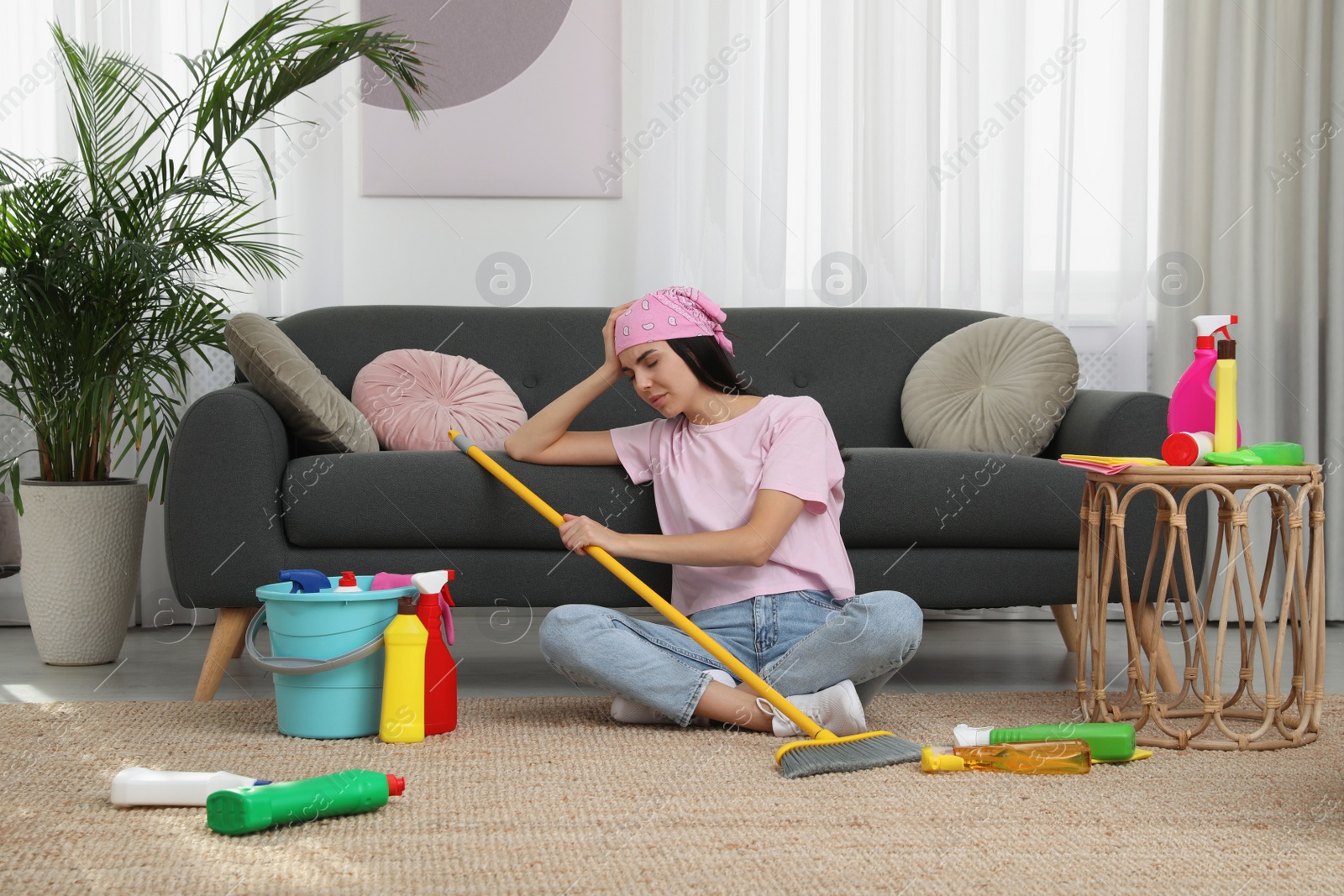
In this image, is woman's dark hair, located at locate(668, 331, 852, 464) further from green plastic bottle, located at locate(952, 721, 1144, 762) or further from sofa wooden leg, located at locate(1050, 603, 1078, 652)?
sofa wooden leg, located at locate(1050, 603, 1078, 652)

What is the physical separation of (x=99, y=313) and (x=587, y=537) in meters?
1.22

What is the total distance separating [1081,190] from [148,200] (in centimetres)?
228

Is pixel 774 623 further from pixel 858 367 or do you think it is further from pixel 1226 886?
pixel 858 367

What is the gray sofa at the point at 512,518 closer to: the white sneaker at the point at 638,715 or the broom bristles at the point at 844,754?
the white sneaker at the point at 638,715

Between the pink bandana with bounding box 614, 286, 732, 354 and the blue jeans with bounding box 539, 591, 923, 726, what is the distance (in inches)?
16.3

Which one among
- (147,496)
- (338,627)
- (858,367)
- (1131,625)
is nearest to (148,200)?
(147,496)

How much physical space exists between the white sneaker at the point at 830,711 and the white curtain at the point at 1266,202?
6.05 feet

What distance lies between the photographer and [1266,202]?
296 centimetres

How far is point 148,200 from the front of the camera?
2.34 metres

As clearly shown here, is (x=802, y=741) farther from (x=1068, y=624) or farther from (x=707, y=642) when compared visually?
(x=1068, y=624)

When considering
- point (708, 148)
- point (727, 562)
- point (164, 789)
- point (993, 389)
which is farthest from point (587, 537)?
point (708, 148)

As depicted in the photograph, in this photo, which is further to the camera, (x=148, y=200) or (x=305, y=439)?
(x=148, y=200)

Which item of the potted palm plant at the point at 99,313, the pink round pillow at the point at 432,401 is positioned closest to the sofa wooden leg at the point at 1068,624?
the pink round pillow at the point at 432,401

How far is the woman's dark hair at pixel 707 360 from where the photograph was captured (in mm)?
1750
